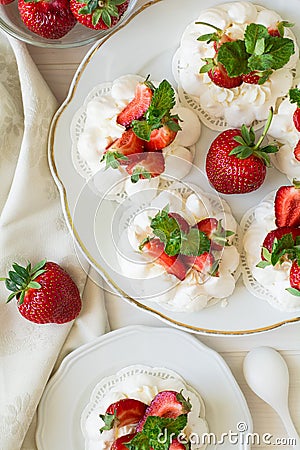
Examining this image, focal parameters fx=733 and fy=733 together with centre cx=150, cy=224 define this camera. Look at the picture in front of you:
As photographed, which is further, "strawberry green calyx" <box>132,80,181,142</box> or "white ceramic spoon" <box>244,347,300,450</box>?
"white ceramic spoon" <box>244,347,300,450</box>

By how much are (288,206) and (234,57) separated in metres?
0.27

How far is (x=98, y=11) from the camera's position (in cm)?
124

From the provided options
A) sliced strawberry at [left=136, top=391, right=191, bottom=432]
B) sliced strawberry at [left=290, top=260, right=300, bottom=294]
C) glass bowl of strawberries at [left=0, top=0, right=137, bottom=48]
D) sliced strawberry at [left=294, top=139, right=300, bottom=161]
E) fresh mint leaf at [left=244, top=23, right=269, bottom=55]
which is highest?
glass bowl of strawberries at [left=0, top=0, right=137, bottom=48]

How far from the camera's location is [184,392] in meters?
1.33

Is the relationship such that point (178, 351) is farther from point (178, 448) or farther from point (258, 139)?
point (258, 139)

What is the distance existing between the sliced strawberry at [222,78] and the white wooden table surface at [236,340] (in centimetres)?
27

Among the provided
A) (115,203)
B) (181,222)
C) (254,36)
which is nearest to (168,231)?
(181,222)

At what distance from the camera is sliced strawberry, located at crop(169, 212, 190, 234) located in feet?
4.15

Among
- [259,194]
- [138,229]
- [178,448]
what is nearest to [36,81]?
[138,229]

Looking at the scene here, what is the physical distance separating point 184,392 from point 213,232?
0.30 meters

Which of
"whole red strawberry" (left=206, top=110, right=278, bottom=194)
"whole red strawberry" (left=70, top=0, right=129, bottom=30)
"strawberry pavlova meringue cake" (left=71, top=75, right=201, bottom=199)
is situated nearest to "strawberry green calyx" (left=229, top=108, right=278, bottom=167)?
"whole red strawberry" (left=206, top=110, right=278, bottom=194)

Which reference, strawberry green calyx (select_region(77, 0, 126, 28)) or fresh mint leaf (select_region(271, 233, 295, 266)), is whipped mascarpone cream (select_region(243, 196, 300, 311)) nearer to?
fresh mint leaf (select_region(271, 233, 295, 266))

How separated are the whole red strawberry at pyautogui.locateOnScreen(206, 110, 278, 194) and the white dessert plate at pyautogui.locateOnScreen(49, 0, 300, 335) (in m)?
0.06

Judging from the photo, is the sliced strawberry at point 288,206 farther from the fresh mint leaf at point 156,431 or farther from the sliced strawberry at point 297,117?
the fresh mint leaf at point 156,431
